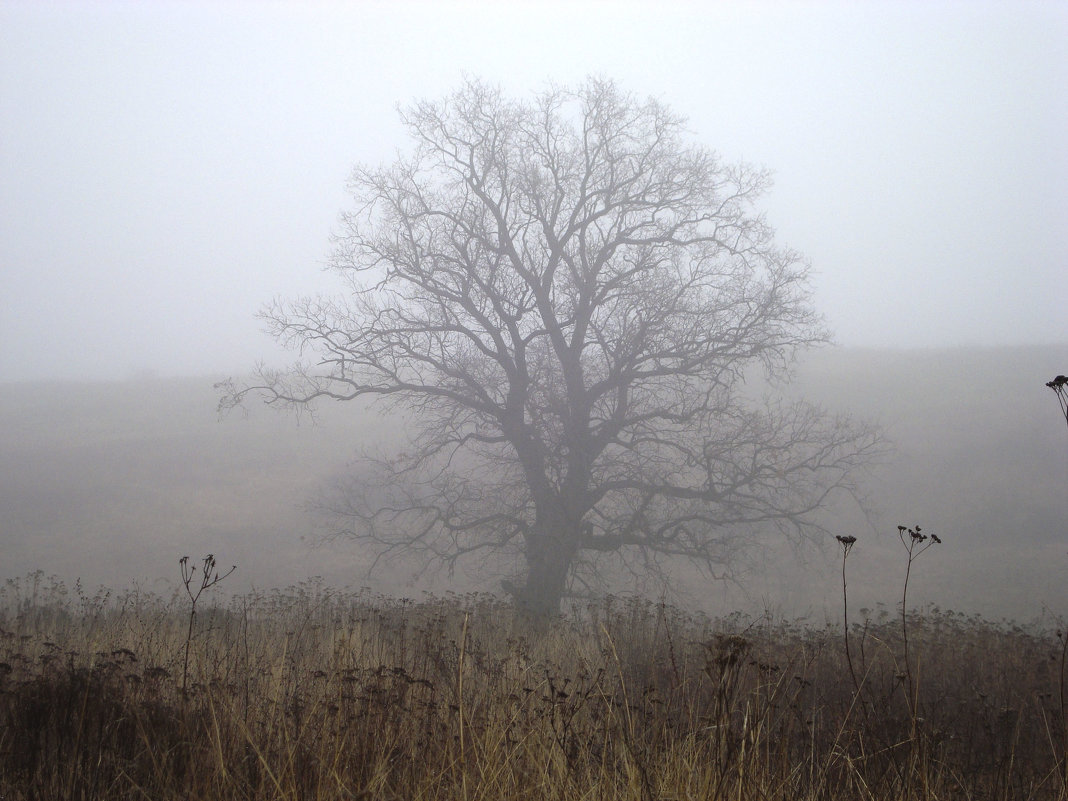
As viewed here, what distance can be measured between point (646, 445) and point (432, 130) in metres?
7.93

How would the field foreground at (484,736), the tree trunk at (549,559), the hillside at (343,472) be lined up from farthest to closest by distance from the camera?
the hillside at (343,472) < the tree trunk at (549,559) < the field foreground at (484,736)

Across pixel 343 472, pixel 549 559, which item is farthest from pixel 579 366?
pixel 343 472

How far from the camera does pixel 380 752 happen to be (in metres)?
3.52

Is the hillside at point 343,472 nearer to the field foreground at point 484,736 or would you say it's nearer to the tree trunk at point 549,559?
the tree trunk at point 549,559

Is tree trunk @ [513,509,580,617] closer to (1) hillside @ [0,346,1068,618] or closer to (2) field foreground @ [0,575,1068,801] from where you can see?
(1) hillside @ [0,346,1068,618]

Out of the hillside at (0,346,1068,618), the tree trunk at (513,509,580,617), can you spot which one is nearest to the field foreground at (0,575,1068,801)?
the tree trunk at (513,509,580,617)

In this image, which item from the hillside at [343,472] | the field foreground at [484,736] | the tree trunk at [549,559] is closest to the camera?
the field foreground at [484,736]

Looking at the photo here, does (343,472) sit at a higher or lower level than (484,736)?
higher

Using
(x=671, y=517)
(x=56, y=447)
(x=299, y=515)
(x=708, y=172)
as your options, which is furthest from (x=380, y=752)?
(x=56, y=447)

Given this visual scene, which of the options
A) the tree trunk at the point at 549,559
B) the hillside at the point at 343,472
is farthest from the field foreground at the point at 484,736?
the hillside at the point at 343,472

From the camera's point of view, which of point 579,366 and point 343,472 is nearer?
point 579,366

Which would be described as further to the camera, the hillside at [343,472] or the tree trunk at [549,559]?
the hillside at [343,472]

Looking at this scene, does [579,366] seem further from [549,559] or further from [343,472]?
[343,472]

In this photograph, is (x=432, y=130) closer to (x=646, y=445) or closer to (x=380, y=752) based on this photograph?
(x=646, y=445)
